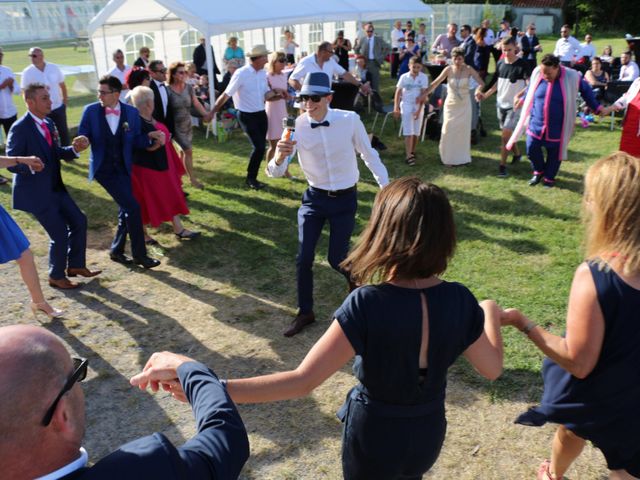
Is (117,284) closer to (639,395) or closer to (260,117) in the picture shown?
(260,117)

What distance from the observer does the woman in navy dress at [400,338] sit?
1963 mm

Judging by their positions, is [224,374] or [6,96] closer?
[224,374]

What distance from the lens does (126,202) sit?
591 centimetres

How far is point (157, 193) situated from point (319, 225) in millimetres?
2550

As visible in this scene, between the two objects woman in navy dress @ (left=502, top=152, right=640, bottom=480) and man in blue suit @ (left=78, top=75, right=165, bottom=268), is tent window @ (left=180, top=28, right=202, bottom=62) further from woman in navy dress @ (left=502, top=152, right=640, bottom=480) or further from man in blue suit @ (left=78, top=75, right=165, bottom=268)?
woman in navy dress @ (left=502, top=152, right=640, bottom=480)

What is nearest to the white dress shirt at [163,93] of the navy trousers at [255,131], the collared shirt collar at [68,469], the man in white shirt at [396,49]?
the navy trousers at [255,131]

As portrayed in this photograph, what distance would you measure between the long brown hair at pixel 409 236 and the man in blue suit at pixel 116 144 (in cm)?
438

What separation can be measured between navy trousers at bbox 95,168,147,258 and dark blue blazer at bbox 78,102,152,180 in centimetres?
10

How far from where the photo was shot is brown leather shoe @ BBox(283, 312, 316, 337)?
15.9ft

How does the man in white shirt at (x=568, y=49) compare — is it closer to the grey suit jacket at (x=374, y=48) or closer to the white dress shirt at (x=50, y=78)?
the grey suit jacket at (x=374, y=48)

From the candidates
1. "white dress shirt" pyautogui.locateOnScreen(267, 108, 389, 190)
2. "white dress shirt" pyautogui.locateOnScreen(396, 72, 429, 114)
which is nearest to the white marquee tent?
"white dress shirt" pyautogui.locateOnScreen(396, 72, 429, 114)

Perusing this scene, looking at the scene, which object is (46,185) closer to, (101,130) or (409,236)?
(101,130)

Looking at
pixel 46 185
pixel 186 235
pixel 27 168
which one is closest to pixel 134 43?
pixel 186 235

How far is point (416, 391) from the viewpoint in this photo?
205 centimetres
